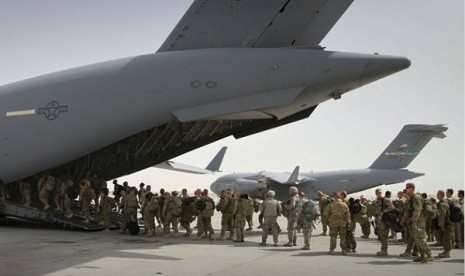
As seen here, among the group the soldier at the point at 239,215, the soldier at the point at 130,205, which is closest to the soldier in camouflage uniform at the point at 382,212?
the soldier at the point at 239,215

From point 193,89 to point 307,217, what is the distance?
4.48m

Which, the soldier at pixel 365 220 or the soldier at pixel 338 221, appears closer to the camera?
the soldier at pixel 338 221

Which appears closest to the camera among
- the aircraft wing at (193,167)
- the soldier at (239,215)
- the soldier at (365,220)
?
the soldier at (239,215)

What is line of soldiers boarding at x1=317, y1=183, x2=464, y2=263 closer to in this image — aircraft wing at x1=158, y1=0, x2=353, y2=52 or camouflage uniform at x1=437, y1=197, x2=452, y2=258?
camouflage uniform at x1=437, y1=197, x2=452, y2=258

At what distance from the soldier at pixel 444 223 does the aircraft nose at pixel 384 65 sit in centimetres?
322

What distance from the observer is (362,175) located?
2844cm

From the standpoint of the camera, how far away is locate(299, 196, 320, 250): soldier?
35.8 ft

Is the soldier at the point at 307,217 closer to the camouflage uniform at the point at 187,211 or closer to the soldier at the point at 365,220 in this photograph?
the soldier at the point at 365,220

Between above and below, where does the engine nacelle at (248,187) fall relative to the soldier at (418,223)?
above

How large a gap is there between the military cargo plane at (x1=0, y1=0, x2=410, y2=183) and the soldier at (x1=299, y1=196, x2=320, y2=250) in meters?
2.63

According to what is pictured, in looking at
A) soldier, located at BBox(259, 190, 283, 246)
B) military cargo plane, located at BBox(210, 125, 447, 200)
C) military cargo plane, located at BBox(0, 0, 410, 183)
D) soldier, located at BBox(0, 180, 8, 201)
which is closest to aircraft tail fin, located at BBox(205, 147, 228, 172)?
military cargo plane, located at BBox(210, 125, 447, 200)

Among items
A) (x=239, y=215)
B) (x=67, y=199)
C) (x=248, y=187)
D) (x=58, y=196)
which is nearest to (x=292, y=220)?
(x=239, y=215)

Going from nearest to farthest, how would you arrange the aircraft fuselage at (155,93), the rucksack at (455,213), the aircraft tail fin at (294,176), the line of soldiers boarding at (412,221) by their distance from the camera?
the line of soldiers boarding at (412,221) < the rucksack at (455,213) < the aircraft fuselage at (155,93) < the aircraft tail fin at (294,176)

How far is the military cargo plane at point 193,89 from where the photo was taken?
38.8ft
